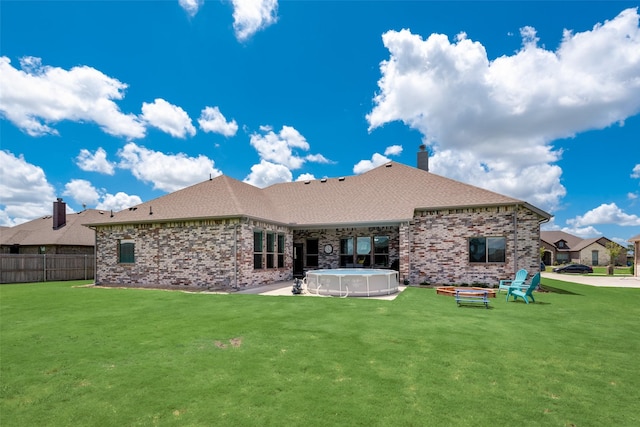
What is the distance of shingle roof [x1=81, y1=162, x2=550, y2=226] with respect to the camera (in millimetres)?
16281

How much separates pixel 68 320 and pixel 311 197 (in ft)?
49.1

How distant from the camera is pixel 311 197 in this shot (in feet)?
71.4

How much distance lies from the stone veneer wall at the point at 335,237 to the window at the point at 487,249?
3790mm

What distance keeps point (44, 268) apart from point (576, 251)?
74.8 meters

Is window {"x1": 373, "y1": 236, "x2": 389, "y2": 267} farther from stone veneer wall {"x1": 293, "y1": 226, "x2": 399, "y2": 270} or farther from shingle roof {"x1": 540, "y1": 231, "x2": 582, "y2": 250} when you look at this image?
shingle roof {"x1": 540, "y1": 231, "x2": 582, "y2": 250}

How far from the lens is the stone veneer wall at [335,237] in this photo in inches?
713

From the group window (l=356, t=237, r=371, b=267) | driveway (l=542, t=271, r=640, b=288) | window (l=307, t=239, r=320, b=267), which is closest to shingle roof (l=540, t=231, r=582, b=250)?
driveway (l=542, t=271, r=640, b=288)

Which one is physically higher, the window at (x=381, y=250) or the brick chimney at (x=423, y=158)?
the brick chimney at (x=423, y=158)

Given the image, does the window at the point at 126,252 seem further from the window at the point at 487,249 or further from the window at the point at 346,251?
the window at the point at 487,249

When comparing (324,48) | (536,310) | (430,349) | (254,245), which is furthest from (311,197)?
(430,349)

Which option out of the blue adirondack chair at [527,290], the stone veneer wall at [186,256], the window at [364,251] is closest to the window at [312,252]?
the stone veneer wall at [186,256]

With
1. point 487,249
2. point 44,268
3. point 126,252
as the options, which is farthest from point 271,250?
point 44,268

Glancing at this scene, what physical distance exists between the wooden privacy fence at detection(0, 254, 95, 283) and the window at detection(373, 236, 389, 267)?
2042cm

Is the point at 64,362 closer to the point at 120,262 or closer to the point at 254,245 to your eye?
the point at 254,245
